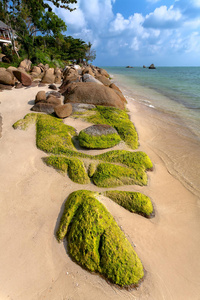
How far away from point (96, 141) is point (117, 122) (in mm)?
2120

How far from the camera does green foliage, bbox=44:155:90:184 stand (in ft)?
12.9

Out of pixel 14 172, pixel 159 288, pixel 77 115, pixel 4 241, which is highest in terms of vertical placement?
pixel 77 115

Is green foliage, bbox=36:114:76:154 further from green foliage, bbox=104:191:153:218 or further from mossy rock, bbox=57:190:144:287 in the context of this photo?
mossy rock, bbox=57:190:144:287

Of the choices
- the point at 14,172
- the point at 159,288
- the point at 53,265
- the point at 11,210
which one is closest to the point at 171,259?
the point at 159,288

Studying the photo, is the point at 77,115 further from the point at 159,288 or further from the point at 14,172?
the point at 159,288

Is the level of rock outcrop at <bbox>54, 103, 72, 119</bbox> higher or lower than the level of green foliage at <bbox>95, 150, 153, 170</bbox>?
higher

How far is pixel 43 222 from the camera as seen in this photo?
9.77 ft

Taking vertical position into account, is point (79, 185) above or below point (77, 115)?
below

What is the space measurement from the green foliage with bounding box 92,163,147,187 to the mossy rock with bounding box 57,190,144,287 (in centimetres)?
97

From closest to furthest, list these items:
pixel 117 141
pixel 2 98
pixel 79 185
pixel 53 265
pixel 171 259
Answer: pixel 53 265 < pixel 171 259 < pixel 79 185 < pixel 117 141 < pixel 2 98

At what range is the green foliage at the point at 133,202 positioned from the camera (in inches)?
130

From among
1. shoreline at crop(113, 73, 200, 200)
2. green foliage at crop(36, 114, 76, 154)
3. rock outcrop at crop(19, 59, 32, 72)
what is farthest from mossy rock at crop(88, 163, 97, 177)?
rock outcrop at crop(19, 59, 32, 72)

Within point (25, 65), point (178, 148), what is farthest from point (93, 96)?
point (25, 65)

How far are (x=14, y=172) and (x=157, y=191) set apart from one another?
3850mm
